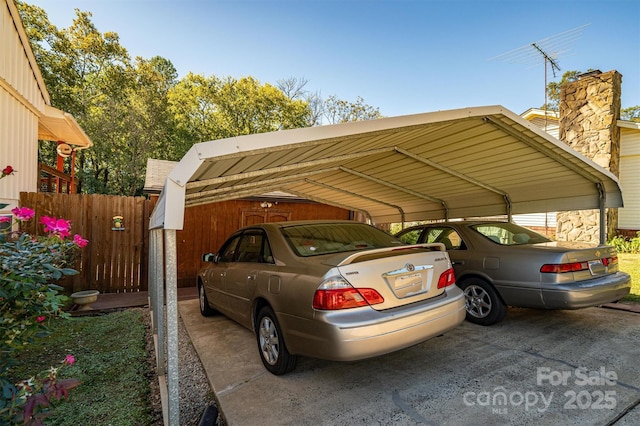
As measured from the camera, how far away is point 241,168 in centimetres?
333

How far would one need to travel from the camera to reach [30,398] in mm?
1559

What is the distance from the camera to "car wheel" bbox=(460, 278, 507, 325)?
4.48 m

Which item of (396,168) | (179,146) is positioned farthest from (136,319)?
(179,146)

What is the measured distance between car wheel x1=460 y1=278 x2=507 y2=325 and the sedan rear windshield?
1.64 metres

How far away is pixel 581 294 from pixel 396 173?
3.33 metres

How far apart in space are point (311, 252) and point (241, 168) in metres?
1.15

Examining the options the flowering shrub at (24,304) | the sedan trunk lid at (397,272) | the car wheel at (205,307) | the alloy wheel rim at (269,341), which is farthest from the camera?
the car wheel at (205,307)

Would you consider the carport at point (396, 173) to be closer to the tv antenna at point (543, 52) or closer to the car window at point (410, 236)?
the car window at point (410, 236)

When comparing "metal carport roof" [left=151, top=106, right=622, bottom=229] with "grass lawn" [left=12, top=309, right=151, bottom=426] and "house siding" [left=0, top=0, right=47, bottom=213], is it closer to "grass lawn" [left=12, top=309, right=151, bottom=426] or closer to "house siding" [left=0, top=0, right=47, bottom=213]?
"grass lawn" [left=12, top=309, right=151, bottom=426]

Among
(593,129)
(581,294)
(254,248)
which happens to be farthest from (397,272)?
(593,129)

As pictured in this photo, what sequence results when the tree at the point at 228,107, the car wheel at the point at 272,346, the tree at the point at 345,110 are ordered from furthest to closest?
the tree at the point at 345,110
the tree at the point at 228,107
the car wheel at the point at 272,346

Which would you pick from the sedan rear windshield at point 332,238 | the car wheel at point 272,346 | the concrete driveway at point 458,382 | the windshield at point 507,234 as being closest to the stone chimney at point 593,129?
the windshield at point 507,234

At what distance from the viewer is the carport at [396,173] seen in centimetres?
225

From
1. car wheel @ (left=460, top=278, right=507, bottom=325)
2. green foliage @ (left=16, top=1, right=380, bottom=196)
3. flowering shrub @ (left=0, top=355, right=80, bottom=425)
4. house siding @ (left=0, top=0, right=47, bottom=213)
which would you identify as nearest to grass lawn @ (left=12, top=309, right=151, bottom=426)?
flowering shrub @ (left=0, top=355, right=80, bottom=425)
